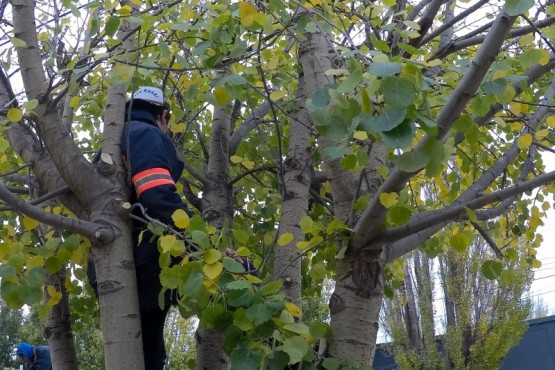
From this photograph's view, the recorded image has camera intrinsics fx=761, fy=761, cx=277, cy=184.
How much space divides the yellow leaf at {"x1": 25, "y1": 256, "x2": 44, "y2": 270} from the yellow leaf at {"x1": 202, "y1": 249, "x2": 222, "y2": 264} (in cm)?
104

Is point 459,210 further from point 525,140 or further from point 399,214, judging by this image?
point 525,140

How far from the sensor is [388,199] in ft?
9.34

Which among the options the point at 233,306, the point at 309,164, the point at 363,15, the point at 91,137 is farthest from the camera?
the point at 91,137

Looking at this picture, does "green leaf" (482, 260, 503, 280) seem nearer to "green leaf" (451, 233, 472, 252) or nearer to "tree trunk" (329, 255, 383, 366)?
"green leaf" (451, 233, 472, 252)

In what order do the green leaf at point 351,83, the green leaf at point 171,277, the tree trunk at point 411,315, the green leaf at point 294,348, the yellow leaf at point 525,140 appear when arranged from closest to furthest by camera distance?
1. the green leaf at point 351,83
2. the green leaf at point 294,348
3. the green leaf at point 171,277
4. the yellow leaf at point 525,140
5. the tree trunk at point 411,315

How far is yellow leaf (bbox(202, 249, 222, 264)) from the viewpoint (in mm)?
2697

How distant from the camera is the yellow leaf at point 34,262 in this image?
3360 mm

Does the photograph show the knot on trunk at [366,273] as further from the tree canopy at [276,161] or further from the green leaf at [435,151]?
the green leaf at [435,151]

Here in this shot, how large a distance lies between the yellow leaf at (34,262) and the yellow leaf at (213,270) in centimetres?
105

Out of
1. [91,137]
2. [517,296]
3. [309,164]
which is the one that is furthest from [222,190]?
[517,296]

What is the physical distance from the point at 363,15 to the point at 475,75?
1924 millimetres

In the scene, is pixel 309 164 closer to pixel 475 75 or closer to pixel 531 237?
pixel 531 237

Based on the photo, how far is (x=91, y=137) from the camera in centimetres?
624

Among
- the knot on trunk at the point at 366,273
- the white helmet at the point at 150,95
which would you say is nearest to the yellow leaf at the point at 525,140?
the knot on trunk at the point at 366,273
